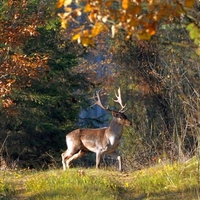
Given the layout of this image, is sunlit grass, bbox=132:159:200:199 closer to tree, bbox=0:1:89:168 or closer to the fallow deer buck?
the fallow deer buck

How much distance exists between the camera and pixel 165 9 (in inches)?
261

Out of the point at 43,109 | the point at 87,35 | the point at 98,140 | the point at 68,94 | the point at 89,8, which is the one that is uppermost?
the point at 89,8

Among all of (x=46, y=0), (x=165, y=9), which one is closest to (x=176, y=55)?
(x=46, y=0)

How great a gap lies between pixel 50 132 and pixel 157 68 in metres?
3.87

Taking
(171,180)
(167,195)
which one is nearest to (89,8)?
(167,195)

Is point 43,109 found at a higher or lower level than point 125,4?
lower

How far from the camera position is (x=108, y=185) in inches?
537

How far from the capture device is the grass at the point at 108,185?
13.2 m

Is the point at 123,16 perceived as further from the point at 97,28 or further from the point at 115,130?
the point at 115,130

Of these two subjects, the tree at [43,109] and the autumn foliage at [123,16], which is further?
the tree at [43,109]

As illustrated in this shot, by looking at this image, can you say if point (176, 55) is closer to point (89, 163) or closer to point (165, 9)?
point (89, 163)

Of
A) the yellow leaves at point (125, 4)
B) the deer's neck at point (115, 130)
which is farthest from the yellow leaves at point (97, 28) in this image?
the deer's neck at point (115, 130)

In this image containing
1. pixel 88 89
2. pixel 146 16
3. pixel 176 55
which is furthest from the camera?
pixel 88 89

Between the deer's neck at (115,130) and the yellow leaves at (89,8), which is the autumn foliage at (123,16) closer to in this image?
the yellow leaves at (89,8)
